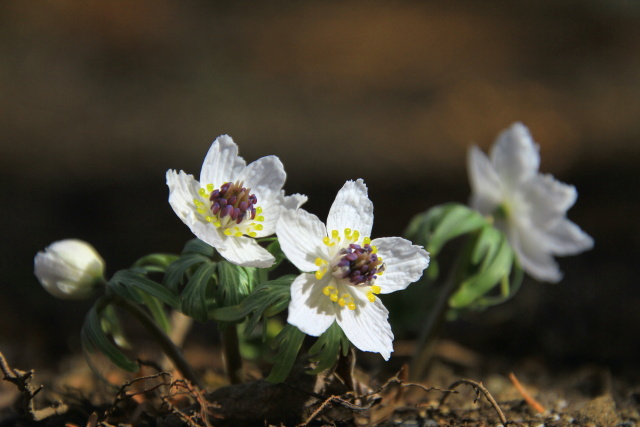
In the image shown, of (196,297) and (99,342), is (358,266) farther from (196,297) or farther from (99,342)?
(99,342)

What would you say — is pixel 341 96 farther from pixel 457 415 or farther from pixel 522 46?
pixel 457 415

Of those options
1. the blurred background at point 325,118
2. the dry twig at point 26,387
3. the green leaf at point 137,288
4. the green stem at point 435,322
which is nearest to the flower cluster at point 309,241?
the green leaf at point 137,288

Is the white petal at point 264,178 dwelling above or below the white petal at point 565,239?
above

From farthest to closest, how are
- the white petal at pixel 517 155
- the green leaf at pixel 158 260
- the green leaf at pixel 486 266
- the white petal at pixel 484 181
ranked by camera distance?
the white petal at pixel 484 181, the white petal at pixel 517 155, the green leaf at pixel 486 266, the green leaf at pixel 158 260

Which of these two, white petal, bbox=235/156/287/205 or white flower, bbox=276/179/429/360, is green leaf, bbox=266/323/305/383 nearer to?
white flower, bbox=276/179/429/360

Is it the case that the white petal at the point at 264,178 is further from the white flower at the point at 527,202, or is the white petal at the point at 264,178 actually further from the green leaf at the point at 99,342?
the white flower at the point at 527,202

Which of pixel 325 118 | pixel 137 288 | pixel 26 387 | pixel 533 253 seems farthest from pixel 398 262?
pixel 325 118

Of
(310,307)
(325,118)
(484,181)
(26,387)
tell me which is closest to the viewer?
(310,307)
